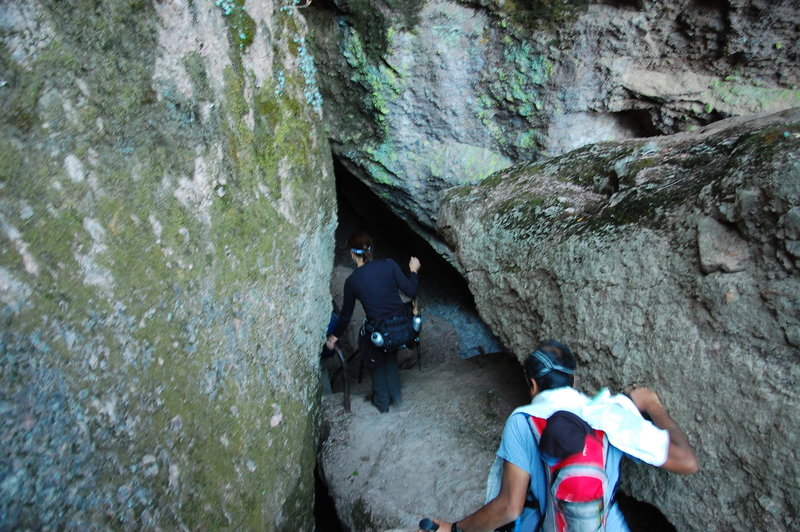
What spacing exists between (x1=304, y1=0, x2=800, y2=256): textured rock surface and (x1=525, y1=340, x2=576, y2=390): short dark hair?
129 inches

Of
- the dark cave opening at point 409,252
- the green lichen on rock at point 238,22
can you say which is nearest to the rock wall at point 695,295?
the green lichen on rock at point 238,22

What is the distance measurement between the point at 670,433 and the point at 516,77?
3619 mm

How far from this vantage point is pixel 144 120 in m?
1.98

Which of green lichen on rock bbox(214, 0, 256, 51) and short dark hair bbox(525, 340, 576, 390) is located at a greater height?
green lichen on rock bbox(214, 0, 256, 51)

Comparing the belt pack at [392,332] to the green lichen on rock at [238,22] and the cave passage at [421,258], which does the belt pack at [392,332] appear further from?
the cave passage at [421,258]

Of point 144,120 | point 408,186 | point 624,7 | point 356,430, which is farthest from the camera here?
point 408,186

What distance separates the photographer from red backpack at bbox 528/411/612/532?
135cm

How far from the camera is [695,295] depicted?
6.16 ft

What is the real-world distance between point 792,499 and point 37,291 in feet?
7.02

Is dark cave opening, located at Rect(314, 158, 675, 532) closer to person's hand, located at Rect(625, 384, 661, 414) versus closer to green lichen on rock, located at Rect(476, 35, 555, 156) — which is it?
green lichen on rock, located at Rect(476, 35, 555, 156)

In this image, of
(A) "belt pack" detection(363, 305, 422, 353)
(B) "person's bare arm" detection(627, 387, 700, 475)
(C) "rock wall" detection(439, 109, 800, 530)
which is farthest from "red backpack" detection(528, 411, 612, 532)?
(A) "belt pack" detection(363, 305, 422, 353)

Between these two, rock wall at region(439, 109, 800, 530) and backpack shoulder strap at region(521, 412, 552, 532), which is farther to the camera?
rock wall at region(439, 109, 800, 530)

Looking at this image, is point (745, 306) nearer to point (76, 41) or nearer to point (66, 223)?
point (66, 223)

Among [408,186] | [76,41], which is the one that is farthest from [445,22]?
[76,41]
